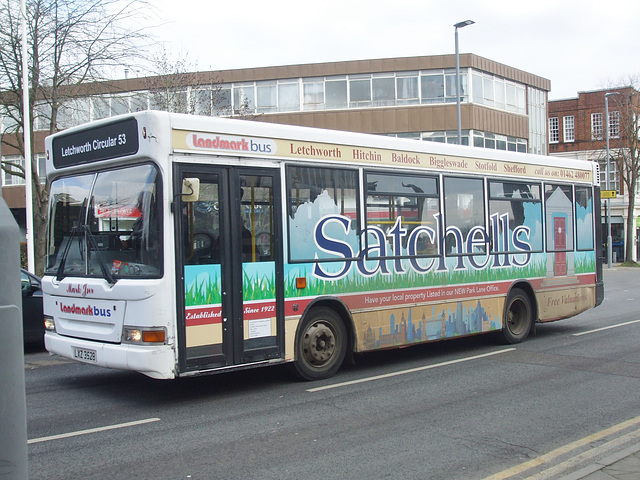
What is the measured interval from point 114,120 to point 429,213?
15.7ft

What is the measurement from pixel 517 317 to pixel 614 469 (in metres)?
6.85

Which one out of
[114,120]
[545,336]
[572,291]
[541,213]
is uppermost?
[114,120]

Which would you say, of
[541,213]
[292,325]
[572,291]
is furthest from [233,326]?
[572,291]

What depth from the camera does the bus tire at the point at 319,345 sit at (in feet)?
27.6

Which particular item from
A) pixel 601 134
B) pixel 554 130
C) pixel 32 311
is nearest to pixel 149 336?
pixel 32 311

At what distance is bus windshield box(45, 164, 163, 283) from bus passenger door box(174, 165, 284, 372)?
0.30 meters

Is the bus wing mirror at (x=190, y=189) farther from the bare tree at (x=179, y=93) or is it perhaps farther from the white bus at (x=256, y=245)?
the bare tree at (x=179, y=93)

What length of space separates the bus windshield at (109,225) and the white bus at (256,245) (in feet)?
0.06

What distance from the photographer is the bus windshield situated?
284 inches

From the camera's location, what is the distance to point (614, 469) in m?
5.11

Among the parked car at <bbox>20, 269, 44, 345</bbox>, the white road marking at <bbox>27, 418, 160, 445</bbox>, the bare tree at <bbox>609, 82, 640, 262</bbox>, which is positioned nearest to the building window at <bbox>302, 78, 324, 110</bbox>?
the bare tree at <bbox>609, 82, 640, 262</bbox>

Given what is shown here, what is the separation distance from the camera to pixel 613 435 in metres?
6.23

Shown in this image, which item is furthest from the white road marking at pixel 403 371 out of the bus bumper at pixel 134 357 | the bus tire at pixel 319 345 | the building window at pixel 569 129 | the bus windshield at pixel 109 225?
the building window at pixel 569 129

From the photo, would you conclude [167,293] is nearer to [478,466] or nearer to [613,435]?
[478,466]
